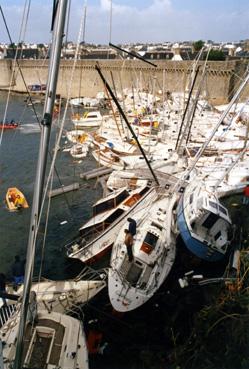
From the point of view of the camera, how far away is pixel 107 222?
58.7 feet

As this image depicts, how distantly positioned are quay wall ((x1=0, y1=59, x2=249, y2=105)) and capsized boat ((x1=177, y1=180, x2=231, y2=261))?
27.9 m

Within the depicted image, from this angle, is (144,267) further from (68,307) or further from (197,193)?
(197,193)

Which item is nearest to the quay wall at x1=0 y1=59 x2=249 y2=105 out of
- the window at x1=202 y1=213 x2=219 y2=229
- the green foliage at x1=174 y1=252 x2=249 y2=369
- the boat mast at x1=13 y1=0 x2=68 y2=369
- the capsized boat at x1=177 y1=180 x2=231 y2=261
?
the capsized boat at x1=177 y1=180 x2=231 y2=261

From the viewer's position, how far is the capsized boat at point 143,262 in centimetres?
1270

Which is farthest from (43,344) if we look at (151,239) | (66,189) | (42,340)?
(66,189)

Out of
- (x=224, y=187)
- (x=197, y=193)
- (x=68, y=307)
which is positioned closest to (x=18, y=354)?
(x=68, y=307)

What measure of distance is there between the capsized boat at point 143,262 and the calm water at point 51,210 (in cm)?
437

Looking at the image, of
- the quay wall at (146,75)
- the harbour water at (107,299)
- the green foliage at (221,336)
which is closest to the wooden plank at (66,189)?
the harbour water at (107,299)

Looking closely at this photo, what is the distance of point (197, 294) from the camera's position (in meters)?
14.0

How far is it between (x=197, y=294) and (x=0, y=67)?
86.7 metres

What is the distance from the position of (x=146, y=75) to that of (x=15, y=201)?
47.8 m

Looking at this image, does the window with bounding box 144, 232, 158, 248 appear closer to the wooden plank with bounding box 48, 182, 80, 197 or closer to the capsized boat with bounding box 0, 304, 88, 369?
the capsized boat with bounding box 0, 304, 88, 369

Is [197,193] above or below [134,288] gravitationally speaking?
above

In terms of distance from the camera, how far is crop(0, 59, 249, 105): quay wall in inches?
2106
